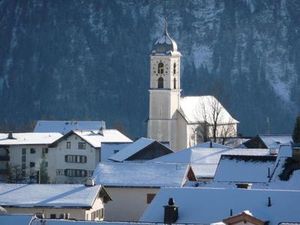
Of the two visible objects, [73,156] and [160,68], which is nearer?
[73,156]

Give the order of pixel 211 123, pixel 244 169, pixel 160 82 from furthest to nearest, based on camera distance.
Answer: pixel 211 123 < pixel 160 82 < pixel 244 169

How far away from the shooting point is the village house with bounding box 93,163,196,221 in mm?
54812

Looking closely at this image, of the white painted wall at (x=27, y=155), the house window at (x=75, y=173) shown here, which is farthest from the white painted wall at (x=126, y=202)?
the white painted wall at (x=27, y=155)

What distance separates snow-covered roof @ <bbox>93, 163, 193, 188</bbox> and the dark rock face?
295 feet

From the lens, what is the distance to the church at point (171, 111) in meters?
91.2

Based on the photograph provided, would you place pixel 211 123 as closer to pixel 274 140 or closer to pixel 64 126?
pixel 274 140

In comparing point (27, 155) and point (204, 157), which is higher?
point (204, 157)

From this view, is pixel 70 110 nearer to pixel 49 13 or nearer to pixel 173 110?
pixel 49 13

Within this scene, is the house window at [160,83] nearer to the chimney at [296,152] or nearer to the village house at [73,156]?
the village house at [73,156]

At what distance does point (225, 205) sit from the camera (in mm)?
41250

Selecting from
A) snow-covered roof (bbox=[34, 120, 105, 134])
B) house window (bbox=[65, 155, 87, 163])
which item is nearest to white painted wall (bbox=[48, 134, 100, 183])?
house window (bbox=[65, 155, 87, 163])

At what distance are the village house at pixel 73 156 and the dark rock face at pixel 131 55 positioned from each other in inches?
2469

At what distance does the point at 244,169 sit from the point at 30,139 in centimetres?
3769

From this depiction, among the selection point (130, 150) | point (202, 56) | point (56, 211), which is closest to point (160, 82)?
point (130, 150)
